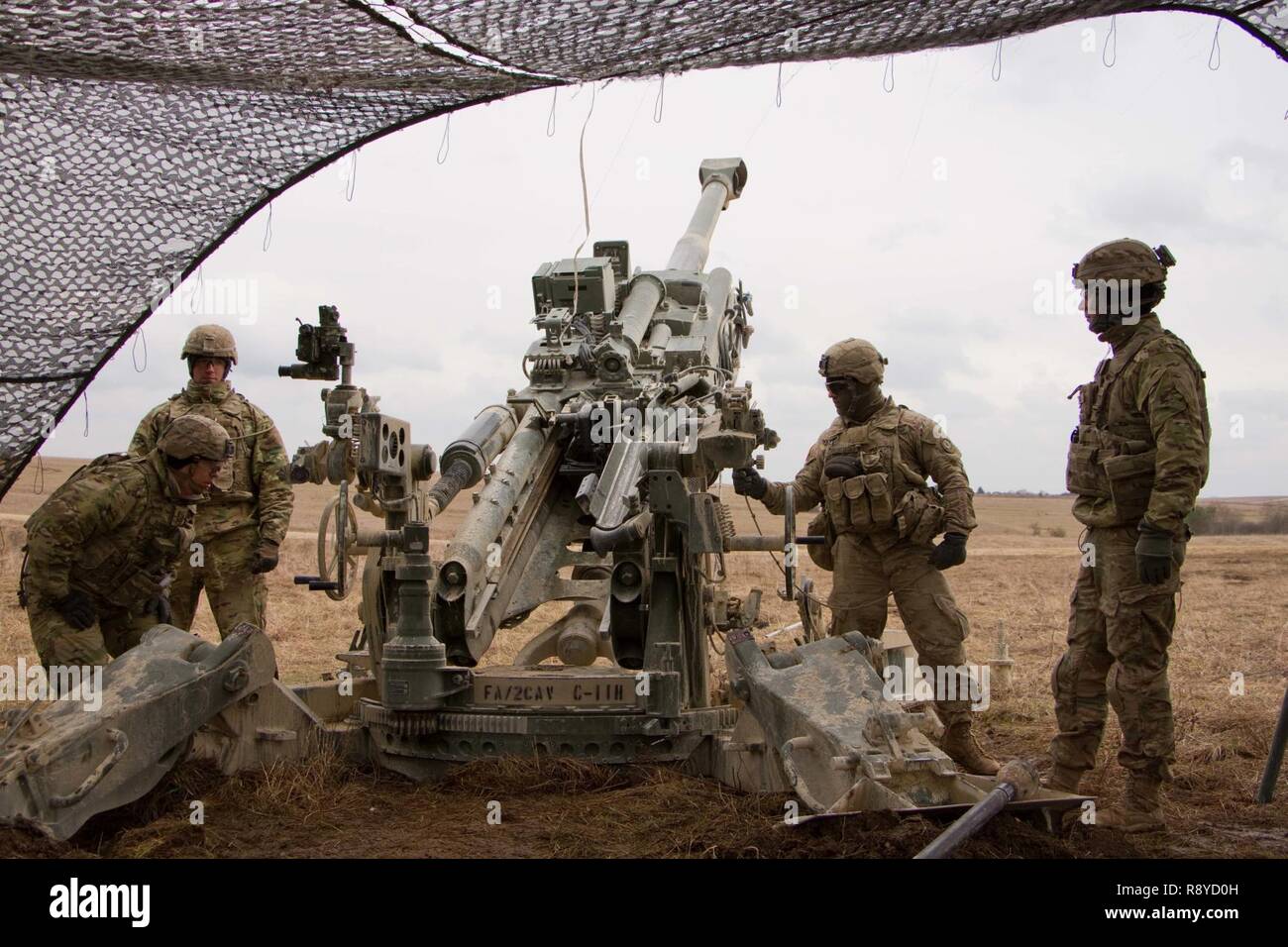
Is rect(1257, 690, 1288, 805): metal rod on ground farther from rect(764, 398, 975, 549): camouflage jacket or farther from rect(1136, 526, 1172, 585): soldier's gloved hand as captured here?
rect(764, 398, 975, 549): camouflage jacket

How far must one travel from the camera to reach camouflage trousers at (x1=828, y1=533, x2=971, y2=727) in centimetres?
682

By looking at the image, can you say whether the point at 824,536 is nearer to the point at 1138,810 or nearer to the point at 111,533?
the point at 1138,810

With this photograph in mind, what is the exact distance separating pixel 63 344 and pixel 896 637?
4487mm

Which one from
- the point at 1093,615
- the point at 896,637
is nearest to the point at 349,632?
the point at 896,637

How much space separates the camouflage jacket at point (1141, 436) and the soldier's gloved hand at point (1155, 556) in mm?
38

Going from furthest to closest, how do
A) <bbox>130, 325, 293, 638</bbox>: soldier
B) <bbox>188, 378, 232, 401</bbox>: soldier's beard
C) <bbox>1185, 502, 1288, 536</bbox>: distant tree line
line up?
<bbox>1185, 502, 1288, 536</bbox>: distant tree line
<bbox>188, 378, 232, 401</bbox>: soldier's beard
<bbox>130, 325, 293, 638</bbox>: soldier

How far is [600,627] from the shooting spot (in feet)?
23.0

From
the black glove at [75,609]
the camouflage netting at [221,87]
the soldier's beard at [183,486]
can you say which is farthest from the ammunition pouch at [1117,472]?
the black glove at [75,609]

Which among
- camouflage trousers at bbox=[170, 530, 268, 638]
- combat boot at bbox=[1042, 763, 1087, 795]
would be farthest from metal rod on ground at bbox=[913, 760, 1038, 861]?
camouflage trousers at bbox=[170, 530, 268, 638]

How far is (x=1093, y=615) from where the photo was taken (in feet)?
19.0

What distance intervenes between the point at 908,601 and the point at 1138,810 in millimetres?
1763

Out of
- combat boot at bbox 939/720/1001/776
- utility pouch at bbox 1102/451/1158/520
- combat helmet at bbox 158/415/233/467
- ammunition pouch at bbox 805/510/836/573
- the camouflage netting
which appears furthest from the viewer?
ammunition pouch at bbox 805/510/836/573

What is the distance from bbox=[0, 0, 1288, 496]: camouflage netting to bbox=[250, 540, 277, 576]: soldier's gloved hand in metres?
2.03
